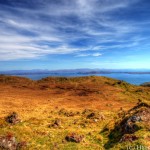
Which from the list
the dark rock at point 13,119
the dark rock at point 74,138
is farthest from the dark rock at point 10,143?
the dark rock at point 13,119

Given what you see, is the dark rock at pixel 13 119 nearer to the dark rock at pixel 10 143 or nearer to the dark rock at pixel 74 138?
the dark rock at pixel 10 143

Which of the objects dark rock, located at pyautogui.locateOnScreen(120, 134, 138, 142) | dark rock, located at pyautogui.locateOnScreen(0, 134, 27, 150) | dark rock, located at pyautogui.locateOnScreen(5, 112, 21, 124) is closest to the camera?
dark rock, located at pyautogui.locateOnScreen(120, 134, 138, 142)

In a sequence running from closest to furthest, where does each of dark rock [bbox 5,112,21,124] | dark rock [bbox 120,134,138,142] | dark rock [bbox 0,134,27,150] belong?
dark rock [bbox 120,134,138,142] < dark rock [bbox 0,134,27,150] < dark rock [bbox 5,112,21,124]

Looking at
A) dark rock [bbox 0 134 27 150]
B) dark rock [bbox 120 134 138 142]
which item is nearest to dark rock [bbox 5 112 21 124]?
dark rock [bbox 0 134 27 150]

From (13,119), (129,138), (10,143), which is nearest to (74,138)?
(129,138)

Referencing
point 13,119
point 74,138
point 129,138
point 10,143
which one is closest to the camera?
point 129,138

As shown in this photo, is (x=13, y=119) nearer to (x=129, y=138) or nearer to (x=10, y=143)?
(x=10, y=143)

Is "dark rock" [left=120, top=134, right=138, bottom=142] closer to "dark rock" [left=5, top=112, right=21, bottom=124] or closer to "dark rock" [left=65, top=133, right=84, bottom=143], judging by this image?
"dark rock" [left=65, top=133, right=84, bottom=143]

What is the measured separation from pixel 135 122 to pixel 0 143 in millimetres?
14256

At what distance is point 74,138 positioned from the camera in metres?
24.4

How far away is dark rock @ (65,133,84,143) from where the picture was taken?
24.2 m

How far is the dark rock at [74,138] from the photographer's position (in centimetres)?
2419

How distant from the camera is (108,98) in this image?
62.7 m

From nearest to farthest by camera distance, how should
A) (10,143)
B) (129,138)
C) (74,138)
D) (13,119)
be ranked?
(129,138)
(10,143)
(74,138)
(13,119)
